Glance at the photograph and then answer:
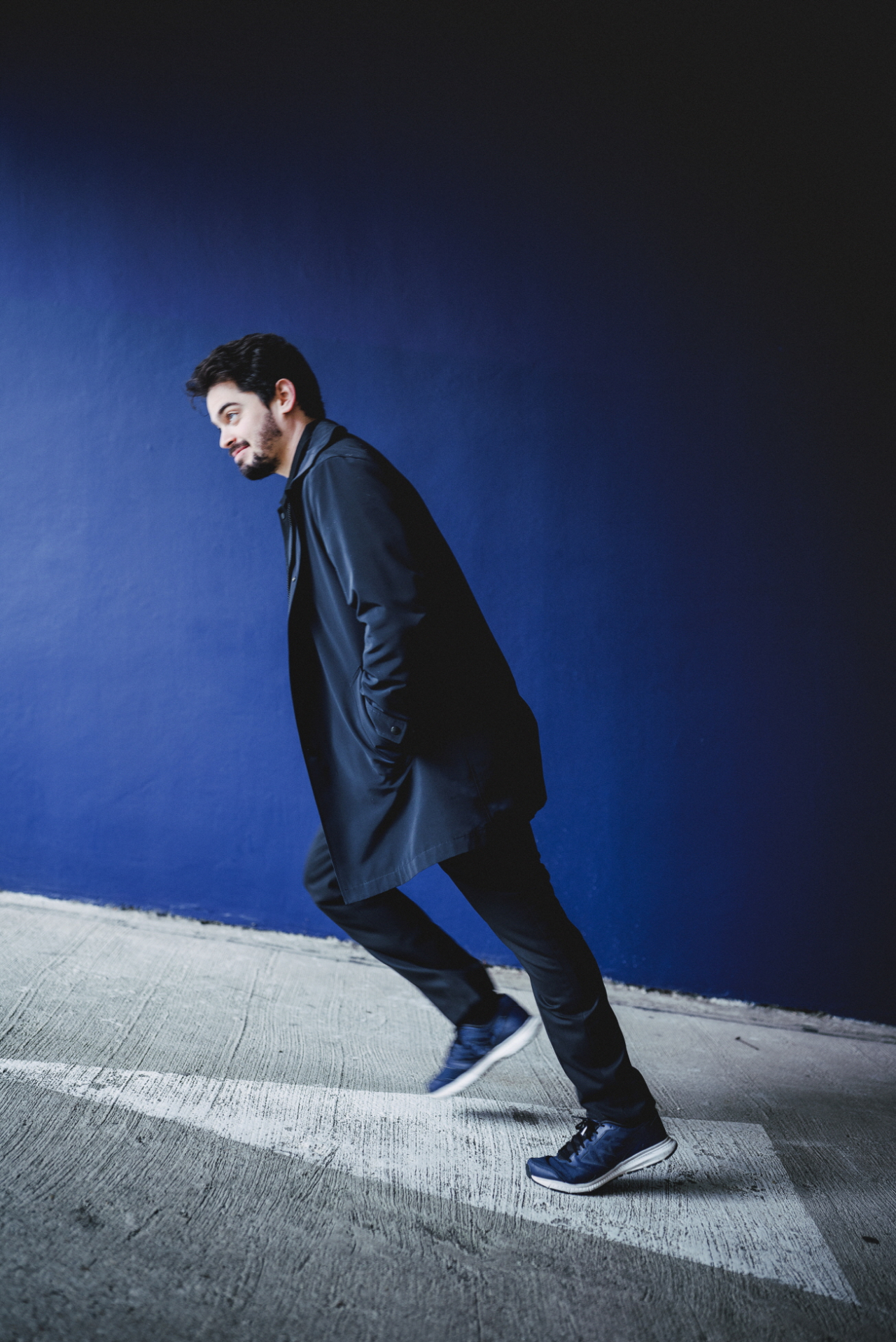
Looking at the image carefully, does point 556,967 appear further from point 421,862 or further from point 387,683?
point 387,683

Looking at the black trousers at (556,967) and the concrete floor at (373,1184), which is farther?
the black trousers at (556,967)

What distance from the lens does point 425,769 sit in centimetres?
186

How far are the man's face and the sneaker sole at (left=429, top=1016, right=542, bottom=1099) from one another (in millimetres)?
1443

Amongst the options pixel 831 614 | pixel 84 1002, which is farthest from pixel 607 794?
pixel 84 1002

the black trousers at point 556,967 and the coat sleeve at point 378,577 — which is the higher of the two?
the coat sleeve at point 378,577

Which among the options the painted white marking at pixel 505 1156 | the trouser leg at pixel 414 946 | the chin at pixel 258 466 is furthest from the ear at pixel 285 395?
the painted white marking at pixel 505 1156

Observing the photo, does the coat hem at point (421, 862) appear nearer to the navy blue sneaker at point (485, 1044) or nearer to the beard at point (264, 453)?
the navy blue sneaker at point (485, 1044)

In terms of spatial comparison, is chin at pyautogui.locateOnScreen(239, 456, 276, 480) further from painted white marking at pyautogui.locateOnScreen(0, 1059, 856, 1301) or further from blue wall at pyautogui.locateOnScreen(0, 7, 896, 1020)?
painted white marking at pyautogui.locateOnScreen(0, 1059, 856, 1301)

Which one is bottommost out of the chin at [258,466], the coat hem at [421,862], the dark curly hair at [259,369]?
the coat hem at [421,862]

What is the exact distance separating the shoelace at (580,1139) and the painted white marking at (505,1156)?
8 cm

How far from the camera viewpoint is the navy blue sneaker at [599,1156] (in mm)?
1816

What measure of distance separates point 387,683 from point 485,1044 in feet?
3.07

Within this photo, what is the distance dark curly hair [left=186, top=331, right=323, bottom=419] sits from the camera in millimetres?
2111

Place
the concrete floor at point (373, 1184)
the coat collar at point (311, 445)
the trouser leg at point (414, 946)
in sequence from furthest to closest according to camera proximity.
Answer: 1. the trouser leg at point (414, 946)
2. the coat collar at point (311, 445)
3. the concrete floor at point (373, 1184)
